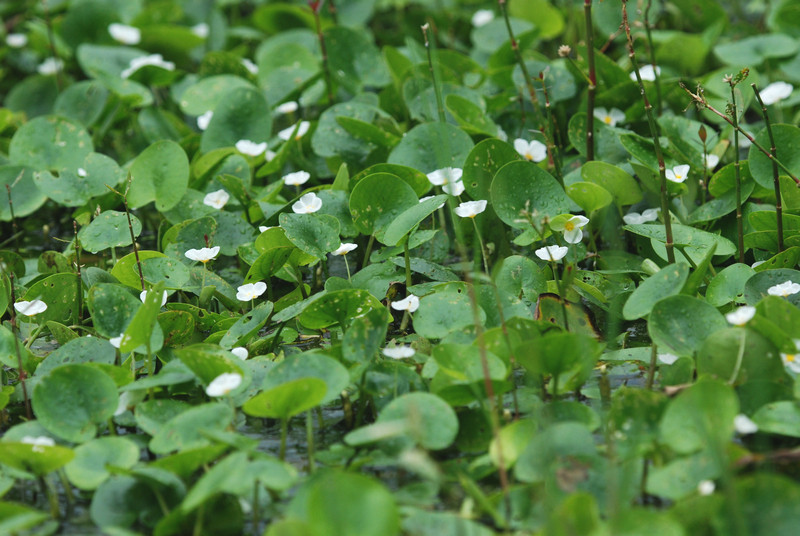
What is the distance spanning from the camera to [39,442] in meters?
1.23

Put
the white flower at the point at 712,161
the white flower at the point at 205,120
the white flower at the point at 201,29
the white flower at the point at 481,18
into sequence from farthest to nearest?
1. the white flower at the point at 201,29
2. the white flower at the point at 481,18
3. the white flower at the point at 205,120
4. the white flower at the point at 712,161

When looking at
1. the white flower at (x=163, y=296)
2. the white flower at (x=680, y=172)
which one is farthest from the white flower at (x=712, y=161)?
the white flower at (x=163, y=296)

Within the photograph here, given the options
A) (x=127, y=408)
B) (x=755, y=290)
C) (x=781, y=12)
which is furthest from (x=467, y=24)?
(x=127, y=408)

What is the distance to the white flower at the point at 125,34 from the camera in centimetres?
293

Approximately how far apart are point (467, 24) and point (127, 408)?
2.19 metres

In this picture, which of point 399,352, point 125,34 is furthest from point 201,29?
point 399,352

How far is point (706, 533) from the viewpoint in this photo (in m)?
1.03

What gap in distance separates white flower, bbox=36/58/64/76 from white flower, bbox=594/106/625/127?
1750mm

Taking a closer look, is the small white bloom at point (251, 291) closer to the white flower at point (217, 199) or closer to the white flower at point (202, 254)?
the white flower at point (202, 254)

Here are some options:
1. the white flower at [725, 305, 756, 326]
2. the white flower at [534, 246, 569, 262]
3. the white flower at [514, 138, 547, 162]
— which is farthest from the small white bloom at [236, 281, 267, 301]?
the white flower at [725, 305, 756, 326]

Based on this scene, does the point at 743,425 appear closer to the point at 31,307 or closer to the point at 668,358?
the point at 668,358

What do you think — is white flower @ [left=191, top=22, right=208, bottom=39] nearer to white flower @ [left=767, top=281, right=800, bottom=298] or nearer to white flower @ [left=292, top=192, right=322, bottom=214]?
white flower @ [left=292, top=192, right=322, bottom=214]

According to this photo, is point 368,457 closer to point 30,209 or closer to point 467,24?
point 30,209

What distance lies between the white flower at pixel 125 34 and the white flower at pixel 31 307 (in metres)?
1.54
